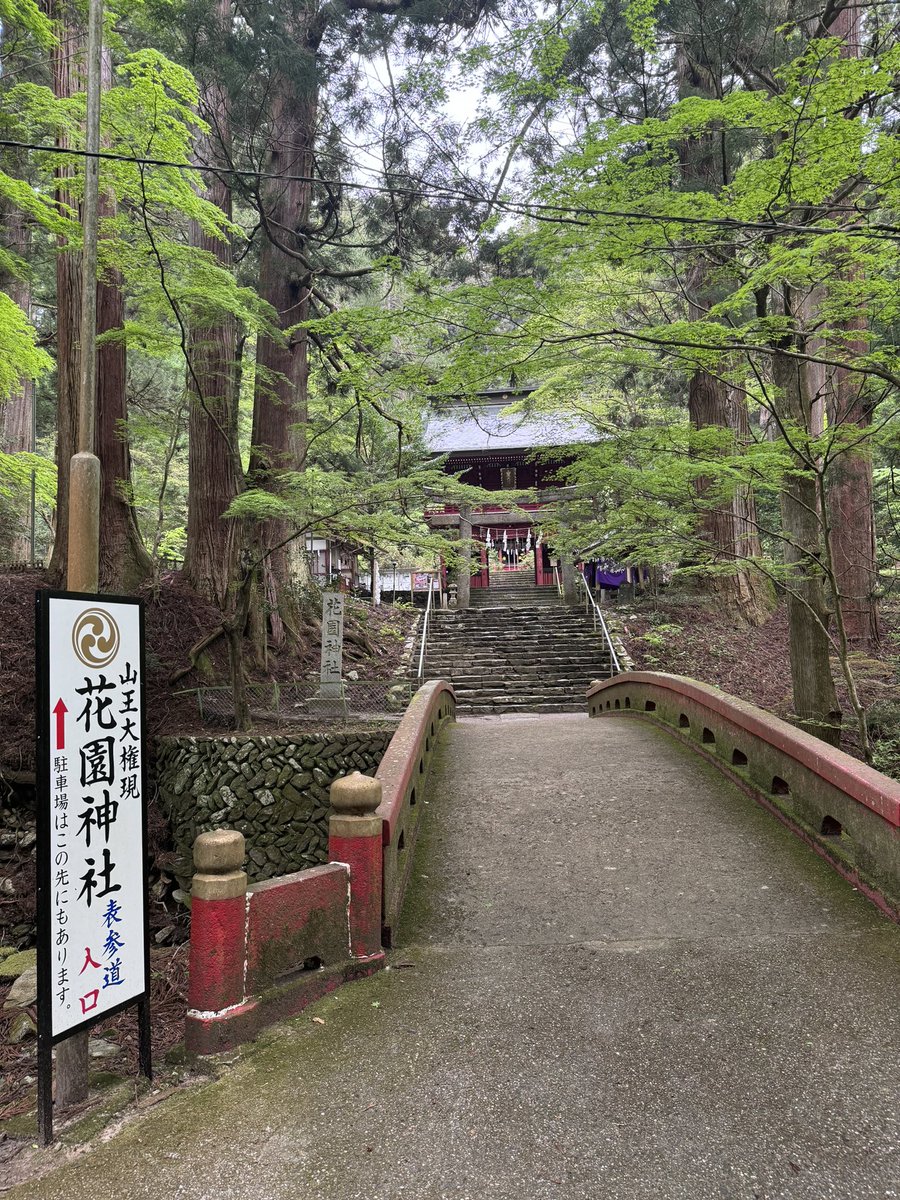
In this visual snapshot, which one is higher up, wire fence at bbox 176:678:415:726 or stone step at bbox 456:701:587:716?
wire fence at bbox 176:678:415:726

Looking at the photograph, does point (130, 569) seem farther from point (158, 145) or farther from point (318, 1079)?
point (318, 1079)

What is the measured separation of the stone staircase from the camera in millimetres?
12867

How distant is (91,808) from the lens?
7.50 ft

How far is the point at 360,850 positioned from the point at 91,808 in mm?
1200

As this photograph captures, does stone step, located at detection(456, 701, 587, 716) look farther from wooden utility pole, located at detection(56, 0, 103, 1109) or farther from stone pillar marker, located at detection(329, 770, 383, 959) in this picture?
wooden utility pole, located at detection(56, 0, 103, 1109)

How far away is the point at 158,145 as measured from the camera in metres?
5.35

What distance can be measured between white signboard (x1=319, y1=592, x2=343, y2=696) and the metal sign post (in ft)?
23.5

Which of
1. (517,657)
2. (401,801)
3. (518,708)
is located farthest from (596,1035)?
(517,657)

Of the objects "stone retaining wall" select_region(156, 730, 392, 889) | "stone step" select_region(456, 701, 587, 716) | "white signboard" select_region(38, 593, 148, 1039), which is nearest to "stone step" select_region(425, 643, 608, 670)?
"stone step" select_region(456, 701, 587, 716)

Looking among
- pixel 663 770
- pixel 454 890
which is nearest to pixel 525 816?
pixel 454 890

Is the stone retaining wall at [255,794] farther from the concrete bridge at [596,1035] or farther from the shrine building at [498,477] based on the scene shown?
the shrine building at [498,477]

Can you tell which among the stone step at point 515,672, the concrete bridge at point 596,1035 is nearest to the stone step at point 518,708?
the stone step at point 515,672

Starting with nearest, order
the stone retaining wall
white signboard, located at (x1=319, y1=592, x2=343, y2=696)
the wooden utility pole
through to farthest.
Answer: the wooden utility pole < the stone retaining wall < white signboard, located at (x1=319, y1=592, x2=343, y2=696)

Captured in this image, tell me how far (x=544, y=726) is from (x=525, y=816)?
409cm
